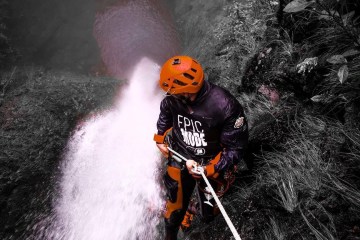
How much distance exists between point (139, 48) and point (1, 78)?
4.33 m

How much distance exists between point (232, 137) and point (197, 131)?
15.7 inches

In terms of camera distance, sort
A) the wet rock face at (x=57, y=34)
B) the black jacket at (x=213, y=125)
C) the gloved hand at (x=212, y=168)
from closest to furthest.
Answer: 1. the black jacket at (x=213, y=125)
2. the gloved hand at (x=212, y=168)
3. the wet rock face at (x=57, y=34)

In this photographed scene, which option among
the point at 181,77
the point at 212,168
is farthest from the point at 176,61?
the point at 212,168

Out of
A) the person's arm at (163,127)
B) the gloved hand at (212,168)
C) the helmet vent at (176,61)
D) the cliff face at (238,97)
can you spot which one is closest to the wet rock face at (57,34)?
the cliff face at (238,97)

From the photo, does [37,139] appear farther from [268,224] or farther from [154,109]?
[268,224]

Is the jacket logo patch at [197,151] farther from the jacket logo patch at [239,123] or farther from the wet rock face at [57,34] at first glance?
the wet rock face at [57,34]

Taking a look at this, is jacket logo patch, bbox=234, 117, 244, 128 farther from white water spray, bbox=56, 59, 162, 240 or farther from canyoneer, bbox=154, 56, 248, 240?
white water spray, bbox=56, 59, 162, 240

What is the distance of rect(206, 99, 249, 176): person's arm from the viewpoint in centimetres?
288

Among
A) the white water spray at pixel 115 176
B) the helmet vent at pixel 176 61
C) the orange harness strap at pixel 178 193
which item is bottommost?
the white water spray at pixel 115 176

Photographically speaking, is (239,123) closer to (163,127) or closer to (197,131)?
(197,131)

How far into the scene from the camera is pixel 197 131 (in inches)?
123

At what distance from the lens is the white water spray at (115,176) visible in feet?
17.4

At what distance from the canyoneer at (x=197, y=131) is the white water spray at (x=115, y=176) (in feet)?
5.65

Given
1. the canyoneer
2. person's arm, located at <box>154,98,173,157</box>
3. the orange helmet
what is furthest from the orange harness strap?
the orange helmet
